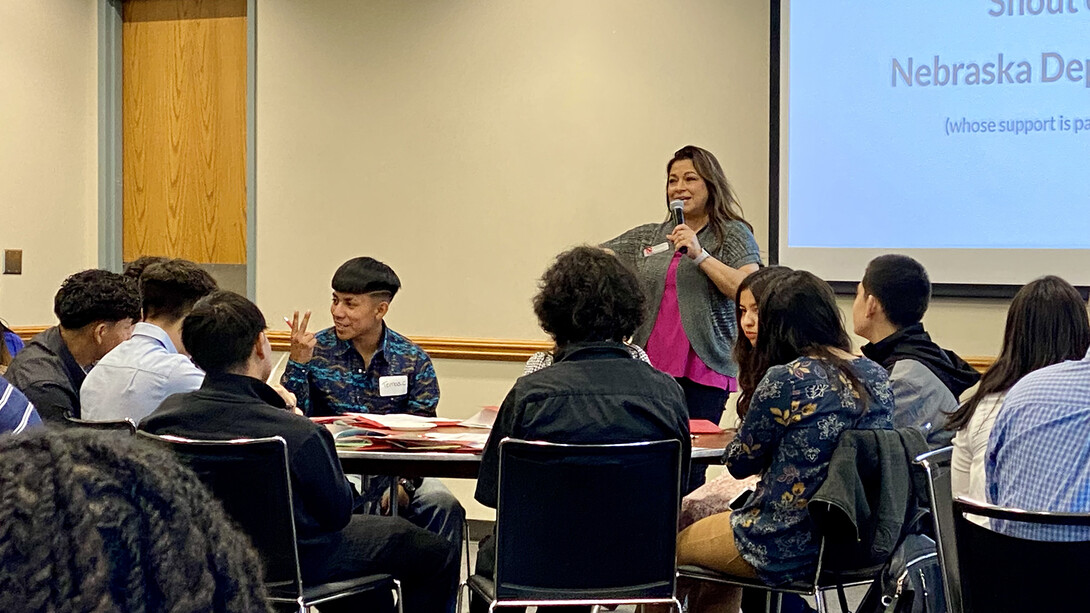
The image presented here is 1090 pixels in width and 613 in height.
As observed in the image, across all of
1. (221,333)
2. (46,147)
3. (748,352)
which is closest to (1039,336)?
(748,352)

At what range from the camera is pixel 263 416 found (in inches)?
102

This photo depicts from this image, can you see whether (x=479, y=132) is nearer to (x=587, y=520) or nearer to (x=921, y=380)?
(x=921, y=380)

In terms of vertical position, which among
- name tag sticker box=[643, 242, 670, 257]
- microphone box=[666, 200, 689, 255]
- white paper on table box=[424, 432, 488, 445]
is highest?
microphone box=[666, 200, 689, 255]

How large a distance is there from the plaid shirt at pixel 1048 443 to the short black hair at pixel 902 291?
3.97ft

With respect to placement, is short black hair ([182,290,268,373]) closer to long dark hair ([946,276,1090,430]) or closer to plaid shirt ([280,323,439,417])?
plaid shirt ([280,323,439,417])

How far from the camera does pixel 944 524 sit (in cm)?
236

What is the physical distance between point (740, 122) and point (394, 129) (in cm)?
157

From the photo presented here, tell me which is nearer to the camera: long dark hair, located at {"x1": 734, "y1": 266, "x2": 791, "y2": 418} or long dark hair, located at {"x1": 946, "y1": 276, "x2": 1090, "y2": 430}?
long dark hair, located at {"x1": 946, "y1": 276, "x2": 1090, "y2": 430}

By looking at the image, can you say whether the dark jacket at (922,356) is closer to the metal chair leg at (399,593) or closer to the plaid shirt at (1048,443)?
the plaid shirt at (1048,443)

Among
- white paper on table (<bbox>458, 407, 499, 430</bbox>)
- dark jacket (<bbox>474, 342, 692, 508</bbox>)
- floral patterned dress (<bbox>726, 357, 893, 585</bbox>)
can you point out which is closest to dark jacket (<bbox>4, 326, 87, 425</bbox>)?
white paper on table (<bbox>458, 407, 499, 430</bbox>)

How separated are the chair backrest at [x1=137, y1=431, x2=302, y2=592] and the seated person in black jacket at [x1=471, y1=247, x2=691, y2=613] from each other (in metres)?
0.43

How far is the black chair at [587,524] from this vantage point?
8.18 feet

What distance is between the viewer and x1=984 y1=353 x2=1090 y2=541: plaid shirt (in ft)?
6.89

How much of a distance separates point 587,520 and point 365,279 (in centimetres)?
140
